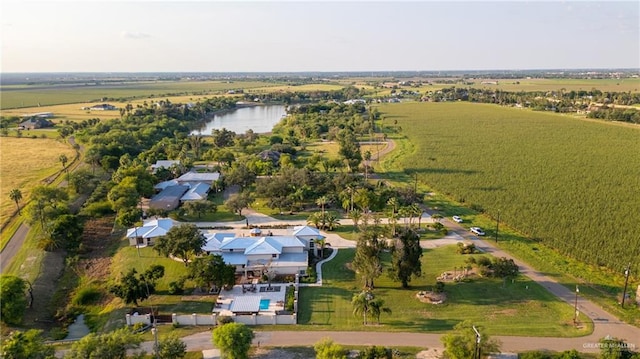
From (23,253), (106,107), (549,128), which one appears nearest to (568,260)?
(23,253)

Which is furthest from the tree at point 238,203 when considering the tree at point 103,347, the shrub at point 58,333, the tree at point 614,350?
the tree at point 614,350

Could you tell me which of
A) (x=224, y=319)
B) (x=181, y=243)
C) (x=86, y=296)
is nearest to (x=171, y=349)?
(x=224, y=319)

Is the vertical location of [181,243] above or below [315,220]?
above

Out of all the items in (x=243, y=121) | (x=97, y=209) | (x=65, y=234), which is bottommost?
(x=65, y=234)

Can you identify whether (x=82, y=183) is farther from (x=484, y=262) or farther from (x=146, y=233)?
(x=484, y=262)

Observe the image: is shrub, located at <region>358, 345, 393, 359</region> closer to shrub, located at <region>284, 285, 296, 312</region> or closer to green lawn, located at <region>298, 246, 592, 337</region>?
green lawn, located at <region>298, 246, 592, 337</region>

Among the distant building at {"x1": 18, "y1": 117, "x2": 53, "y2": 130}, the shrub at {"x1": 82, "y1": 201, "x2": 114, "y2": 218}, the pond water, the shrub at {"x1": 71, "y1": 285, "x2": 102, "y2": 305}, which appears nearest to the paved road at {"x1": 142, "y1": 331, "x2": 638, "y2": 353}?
the shrub at {"x1": 71, "y1": 285, "x2": 102, "y2": 305}

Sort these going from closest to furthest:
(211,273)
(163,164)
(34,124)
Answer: (211,273) → (163,164) → (34,124)
